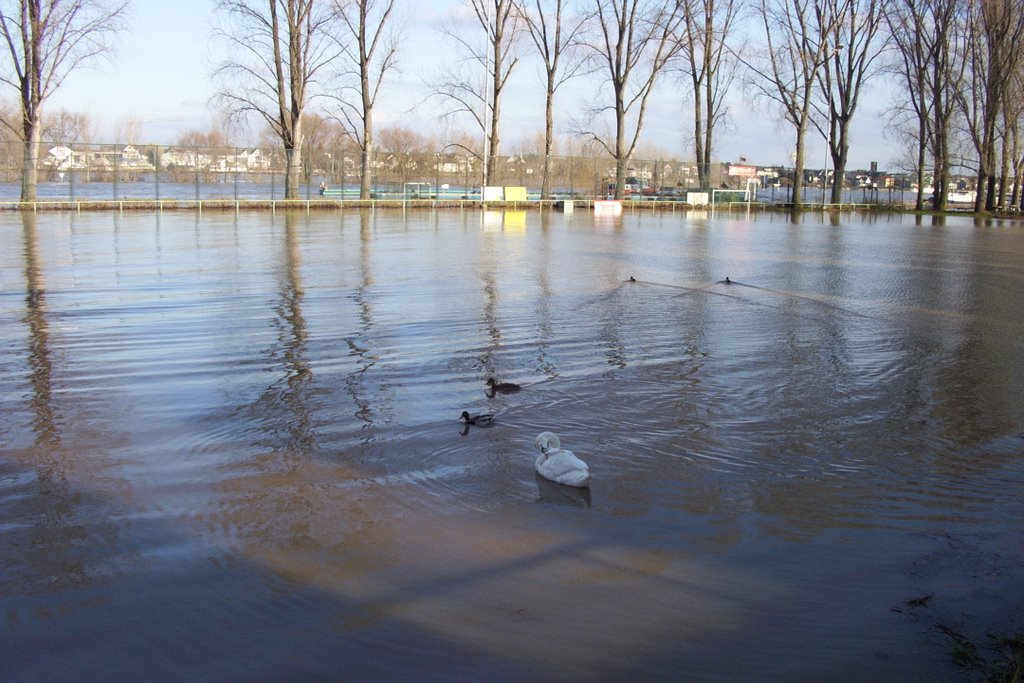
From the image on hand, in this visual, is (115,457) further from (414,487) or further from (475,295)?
(475,295)

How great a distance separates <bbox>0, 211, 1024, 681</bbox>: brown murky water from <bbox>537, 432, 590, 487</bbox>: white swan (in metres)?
0.14

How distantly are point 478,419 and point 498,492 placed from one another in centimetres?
135

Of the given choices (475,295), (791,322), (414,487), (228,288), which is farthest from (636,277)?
(414,487)

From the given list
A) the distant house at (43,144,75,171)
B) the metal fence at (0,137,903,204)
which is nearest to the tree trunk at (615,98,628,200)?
the metal fence at (0,137,903,204)

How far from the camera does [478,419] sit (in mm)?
6742

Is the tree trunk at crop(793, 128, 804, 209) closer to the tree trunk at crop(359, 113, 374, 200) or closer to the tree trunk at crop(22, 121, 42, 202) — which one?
the tree trunk at crop(359, 113, 374, 200)

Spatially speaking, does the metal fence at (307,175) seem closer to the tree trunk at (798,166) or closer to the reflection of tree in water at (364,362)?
the tree trunk at (798,166)

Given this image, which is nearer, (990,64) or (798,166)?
(990,64)

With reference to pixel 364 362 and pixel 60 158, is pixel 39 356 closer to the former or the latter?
pixel 364 362

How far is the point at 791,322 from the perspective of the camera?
1135 centimetres

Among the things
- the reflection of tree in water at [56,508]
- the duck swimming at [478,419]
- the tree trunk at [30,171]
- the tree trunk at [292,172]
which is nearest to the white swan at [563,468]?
the duck swimming at [478,419]

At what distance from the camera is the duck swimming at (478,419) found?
21.9 ft

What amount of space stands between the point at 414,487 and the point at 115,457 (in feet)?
6.61

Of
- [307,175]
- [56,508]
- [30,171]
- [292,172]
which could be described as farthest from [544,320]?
[307,175]
